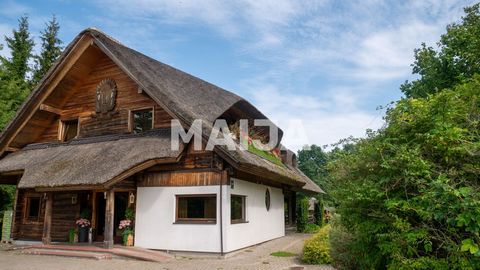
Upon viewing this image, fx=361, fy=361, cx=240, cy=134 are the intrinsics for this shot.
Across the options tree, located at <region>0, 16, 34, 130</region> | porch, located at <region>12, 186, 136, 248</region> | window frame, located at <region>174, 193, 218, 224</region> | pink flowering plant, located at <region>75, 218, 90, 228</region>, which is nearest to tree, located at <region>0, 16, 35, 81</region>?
tree, located at <region>0, 16, 34, 130</region>

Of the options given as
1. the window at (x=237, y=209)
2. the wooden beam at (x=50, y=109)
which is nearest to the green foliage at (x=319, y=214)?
the window at (x=237, y=209)

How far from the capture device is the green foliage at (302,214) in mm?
20094

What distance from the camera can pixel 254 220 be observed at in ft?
45.8

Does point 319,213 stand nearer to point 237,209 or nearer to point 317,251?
point 237,209

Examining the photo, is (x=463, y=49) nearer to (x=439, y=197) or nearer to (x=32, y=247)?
(x=439, y=197)

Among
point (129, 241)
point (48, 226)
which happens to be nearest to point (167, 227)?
point (129, 241)

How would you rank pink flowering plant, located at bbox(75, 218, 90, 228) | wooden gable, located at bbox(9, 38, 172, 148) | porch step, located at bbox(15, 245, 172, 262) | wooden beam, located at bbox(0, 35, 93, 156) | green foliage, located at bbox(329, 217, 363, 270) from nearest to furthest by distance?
green foliage, located at bbox(329, 217, 363, 270), porch step, located at bbox(15, 245, 172, 262), pink flowering plant, located at bbox(75, 218, 90, 228), wooden gable, located at bbox(9, 38, 172, 148), wooden beam, located at bbox(0, 35, 93, 156)

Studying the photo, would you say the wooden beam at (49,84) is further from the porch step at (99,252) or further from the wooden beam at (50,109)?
the porch step at (99,252)

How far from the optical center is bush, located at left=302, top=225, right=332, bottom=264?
9.98 m

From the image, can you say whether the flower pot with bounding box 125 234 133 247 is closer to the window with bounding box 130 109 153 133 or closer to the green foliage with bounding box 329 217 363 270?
the window with bounding box 130 109 153 133

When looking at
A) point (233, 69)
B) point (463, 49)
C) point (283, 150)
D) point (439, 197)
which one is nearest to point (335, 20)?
point (233, 69)

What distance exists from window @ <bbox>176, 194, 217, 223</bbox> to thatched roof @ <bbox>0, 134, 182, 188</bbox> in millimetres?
1532

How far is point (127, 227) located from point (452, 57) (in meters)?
16.0

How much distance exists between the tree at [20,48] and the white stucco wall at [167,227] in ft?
78.9
